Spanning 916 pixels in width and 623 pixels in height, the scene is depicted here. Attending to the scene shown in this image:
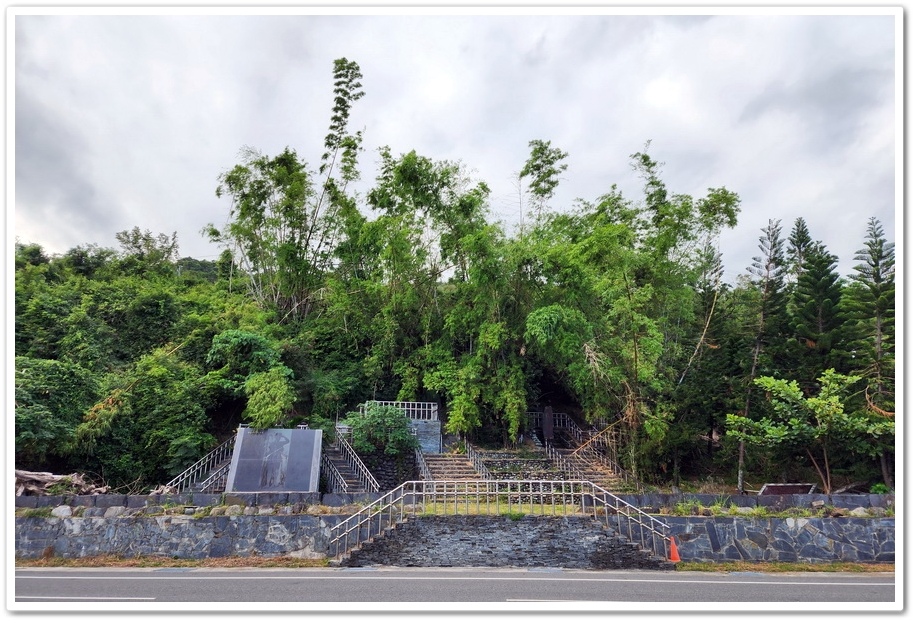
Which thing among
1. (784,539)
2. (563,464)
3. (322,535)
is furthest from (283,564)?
(563,464)

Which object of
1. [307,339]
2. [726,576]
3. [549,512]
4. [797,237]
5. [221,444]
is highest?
[797,237]

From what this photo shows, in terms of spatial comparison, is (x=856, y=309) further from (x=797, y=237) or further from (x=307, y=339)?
(x=307, y=339)

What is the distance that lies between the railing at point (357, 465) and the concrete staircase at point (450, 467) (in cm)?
169

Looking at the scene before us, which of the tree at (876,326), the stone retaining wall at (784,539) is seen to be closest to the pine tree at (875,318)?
the tree at (876,326)

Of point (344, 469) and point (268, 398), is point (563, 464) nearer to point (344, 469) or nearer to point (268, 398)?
point (344, 469)

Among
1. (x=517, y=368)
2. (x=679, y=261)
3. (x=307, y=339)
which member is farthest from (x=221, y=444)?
(x=679, y=261)

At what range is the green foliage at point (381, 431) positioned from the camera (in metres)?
14.0

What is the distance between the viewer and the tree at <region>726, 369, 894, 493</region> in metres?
10.3

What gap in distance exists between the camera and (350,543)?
8.47 metres

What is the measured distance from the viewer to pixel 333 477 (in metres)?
12.8

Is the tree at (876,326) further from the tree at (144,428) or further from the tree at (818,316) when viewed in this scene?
the tree at (144,428)

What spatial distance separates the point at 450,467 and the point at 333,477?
10.6 feet

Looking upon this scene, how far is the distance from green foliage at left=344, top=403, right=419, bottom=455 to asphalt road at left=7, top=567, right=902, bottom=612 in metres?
6.18

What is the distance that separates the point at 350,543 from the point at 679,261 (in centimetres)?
1386
